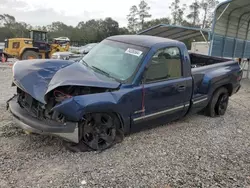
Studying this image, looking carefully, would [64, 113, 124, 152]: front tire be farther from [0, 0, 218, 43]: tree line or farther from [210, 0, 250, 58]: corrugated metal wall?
[0, 0, 218, 43]: tree line

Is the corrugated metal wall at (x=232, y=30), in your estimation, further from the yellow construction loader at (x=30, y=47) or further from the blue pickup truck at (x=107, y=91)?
the yellow construction loader at (x=30, y=47)

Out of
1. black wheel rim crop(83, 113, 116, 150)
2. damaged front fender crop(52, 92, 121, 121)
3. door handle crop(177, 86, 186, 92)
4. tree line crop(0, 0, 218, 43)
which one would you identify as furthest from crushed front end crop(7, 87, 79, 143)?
tree line crop(0, 0, 218, 43)

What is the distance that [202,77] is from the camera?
5.01 meters

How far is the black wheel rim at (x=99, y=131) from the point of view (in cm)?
350

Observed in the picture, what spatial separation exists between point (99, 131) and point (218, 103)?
137 inches

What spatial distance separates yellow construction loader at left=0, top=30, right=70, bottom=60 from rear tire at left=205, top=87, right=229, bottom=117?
45.0 feet

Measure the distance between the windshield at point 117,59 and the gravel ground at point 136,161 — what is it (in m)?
1.20

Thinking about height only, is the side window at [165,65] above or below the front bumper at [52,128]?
above

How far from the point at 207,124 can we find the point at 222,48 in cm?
876

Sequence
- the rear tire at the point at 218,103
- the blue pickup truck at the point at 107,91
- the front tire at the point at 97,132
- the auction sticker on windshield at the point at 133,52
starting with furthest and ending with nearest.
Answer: the rear tire at the point at 218,103
the auction sticker on windshield at the point at 133,52
the front tire at the point at 97,132
the blue pickup truck at the point at 107,91

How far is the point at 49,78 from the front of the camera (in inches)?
142

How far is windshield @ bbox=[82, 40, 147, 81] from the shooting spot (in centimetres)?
383

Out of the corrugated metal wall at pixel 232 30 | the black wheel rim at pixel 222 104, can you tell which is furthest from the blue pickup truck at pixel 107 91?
the corrugated metal wall at pixel 232 30

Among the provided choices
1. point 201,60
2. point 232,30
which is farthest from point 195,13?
point 201,60
